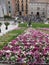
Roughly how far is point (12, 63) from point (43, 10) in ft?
261

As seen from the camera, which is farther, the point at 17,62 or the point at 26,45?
the point at 26,45

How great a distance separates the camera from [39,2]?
9588 cm

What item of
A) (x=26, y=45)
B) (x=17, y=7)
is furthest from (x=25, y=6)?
(x=26, y=45)

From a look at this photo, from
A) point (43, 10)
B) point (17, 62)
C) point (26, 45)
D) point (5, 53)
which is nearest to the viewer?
point (17, 62)

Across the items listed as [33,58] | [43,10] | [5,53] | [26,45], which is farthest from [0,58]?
[43,10]

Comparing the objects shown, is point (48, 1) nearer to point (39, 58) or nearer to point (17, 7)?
point (17, 7)

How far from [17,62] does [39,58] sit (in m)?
1.23

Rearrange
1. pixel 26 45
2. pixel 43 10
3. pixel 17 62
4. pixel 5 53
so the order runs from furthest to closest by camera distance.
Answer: pixel 43 10 < pixel 26 45 < pixel 5 53 < pixel 17 62

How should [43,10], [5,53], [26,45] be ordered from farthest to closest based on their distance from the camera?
[43,10] < [26,45] < [5,53]

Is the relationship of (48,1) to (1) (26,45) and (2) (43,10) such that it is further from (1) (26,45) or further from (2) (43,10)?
(1) (26,45)

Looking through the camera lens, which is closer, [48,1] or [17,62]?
[17,62]

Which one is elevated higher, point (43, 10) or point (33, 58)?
point (33, 58)

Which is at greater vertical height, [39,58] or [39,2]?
[39,58]

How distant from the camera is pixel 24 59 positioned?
1638 cm
